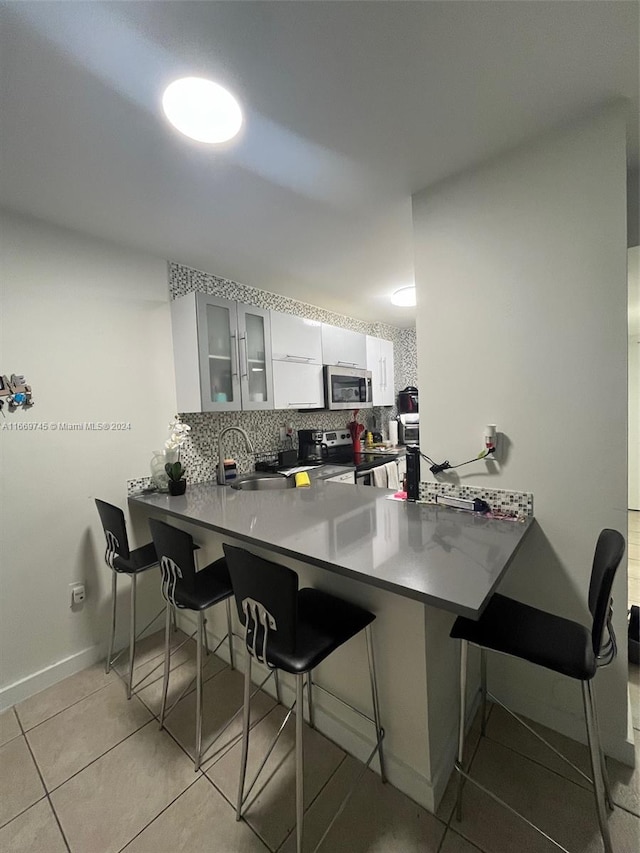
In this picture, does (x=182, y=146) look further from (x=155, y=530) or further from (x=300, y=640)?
(x=300, y=640)

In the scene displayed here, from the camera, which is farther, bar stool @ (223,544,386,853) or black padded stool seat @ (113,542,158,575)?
black padded stool seat @ (113,542,158,575)

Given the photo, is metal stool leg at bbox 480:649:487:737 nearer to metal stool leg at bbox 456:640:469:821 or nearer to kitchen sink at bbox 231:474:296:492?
metal stool leg at bbox 456:640:469:821

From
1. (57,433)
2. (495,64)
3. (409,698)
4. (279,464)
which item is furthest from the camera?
(279,464)

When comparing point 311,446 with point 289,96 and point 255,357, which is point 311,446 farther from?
point 289,96

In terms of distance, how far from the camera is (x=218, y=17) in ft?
2.89

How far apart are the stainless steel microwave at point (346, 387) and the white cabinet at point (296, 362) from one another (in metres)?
0.08

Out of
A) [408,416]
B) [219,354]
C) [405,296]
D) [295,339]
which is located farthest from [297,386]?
[408,416]

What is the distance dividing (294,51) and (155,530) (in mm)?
1728

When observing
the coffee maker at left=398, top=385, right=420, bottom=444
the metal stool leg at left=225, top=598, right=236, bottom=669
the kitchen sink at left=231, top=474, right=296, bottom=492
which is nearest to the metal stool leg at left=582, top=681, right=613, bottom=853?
the metal stool leg at left=225, top=598, right=236, bottom=669

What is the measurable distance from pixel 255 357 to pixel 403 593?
204 centimetres

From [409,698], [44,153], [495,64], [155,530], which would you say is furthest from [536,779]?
[44,153]

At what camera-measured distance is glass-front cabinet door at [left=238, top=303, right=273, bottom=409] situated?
7.98 ft

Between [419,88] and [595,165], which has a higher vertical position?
[419,88]

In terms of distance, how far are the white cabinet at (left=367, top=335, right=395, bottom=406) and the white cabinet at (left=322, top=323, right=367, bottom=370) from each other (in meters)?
0.17
